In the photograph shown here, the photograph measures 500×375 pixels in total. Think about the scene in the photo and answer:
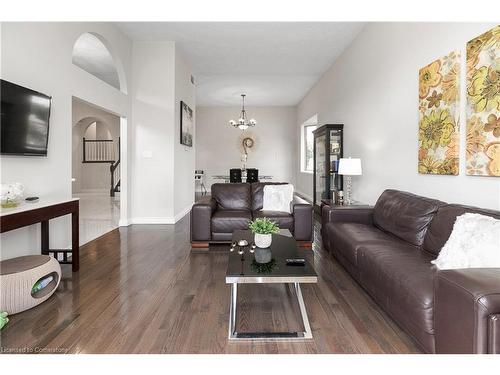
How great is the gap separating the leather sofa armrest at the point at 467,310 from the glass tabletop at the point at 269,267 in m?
0.70

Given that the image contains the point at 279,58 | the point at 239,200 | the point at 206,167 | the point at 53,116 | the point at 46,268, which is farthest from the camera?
the point at 206,167

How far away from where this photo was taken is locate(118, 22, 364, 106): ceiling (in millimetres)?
Result: 4625

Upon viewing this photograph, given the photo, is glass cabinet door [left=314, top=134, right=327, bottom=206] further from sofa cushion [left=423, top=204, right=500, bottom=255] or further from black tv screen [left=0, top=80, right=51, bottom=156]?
black tv screen [left=0, top=80, right=51, bottom=156]

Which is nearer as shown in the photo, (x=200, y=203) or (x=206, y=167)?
(x=200, y=203)

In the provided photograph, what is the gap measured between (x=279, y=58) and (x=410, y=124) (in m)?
3.43

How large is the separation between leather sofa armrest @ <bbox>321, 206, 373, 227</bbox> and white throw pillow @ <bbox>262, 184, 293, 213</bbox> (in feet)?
2.71

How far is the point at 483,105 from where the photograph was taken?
225 cm

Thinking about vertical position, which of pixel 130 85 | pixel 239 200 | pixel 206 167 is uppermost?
pixel 130 85

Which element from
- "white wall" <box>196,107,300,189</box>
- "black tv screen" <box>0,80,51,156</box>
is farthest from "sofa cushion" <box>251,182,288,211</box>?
"white wall" <box>196,107,300,189</box>

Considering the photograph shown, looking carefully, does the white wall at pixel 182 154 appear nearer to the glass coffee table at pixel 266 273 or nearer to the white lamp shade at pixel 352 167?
the white lamp shade at pixel 352 167

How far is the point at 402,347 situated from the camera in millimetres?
1756
